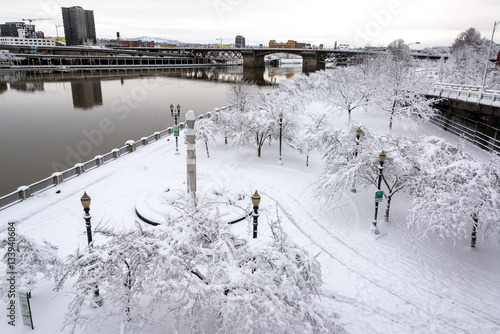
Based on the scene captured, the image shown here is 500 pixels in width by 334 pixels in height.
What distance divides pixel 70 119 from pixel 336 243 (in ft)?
135

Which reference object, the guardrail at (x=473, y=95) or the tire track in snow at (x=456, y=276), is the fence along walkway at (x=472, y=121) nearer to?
the guardrail at (x=473, y=95)

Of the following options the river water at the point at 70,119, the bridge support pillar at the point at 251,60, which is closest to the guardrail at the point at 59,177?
the river water at the point at 70,119

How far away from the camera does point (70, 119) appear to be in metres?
43.6

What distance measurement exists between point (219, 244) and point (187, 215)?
5.28 feet

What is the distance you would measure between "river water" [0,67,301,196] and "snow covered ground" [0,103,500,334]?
27.0 feet

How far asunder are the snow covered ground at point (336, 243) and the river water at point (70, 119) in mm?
8222

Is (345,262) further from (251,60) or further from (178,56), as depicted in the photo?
(178,56)

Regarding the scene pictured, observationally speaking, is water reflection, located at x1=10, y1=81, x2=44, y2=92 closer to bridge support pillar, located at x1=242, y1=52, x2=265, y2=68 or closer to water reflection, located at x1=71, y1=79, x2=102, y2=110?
water reflection, located at x1=71, y1=79, x2=102, y2=110

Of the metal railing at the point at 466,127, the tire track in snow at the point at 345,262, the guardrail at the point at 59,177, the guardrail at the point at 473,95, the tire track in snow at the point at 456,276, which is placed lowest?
the tire track in snow at the point at 456,276

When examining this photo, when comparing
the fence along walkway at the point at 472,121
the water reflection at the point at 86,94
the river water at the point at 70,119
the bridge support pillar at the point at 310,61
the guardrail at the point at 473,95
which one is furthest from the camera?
the bridge support pillar at the point at 310,61

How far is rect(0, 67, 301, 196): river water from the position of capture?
28031 mm

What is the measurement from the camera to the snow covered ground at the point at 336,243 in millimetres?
9883

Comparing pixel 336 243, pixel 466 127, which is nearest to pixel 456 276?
pixel 336 243

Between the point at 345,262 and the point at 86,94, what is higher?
the point at 86,94
